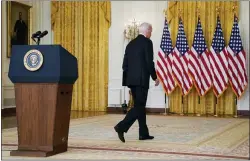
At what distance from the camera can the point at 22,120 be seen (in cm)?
495

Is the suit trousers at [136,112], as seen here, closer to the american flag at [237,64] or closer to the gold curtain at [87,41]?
the american flag at [237,64]

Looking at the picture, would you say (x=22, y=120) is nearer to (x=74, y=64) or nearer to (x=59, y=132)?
(x=59, y=132)

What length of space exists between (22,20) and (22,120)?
30.8ft

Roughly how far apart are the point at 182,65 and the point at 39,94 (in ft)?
27.8

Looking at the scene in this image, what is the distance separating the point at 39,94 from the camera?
4871 millimetres

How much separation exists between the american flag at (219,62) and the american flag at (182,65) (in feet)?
2.49

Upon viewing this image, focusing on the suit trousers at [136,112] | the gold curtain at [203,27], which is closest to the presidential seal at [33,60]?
the suit trousers at [136,112]

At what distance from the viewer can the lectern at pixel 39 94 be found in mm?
4828

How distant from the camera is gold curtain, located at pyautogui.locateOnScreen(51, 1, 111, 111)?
1431 centimetres

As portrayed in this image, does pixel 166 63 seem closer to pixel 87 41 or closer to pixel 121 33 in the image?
pixel 121 33

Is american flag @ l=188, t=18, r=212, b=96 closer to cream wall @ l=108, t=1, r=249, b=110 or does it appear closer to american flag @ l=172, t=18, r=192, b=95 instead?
american flag @ l=172, t=18, r=192, b=95

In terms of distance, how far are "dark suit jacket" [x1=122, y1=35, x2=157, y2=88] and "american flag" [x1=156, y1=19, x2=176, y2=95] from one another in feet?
22.0

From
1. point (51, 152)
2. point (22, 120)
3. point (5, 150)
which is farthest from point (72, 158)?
point (5, 150)

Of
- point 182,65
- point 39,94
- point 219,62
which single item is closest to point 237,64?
point 219,62
